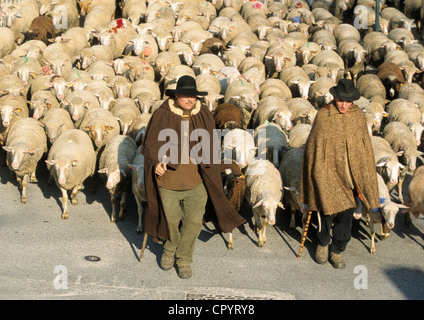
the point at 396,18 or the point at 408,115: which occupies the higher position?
the point at 396,18

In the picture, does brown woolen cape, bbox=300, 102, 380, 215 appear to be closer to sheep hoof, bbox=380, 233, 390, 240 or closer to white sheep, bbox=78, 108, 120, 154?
sheep hoof, bbox=380, 233, 390, 240

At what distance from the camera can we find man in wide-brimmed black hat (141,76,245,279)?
6641mm

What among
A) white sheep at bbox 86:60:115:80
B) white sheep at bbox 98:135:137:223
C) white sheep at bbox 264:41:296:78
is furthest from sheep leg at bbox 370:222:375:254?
white sheep at bbox 86:60:115:80

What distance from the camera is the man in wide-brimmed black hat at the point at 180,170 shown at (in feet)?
21.8

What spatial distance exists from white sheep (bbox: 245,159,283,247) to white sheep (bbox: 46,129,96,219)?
2604mm

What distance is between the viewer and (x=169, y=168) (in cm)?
671

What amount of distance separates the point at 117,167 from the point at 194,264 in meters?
2.27

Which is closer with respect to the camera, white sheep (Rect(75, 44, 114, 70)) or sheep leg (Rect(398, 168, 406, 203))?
sheep leg (Rect(398, 168, 406, 203))

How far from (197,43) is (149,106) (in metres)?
4.51

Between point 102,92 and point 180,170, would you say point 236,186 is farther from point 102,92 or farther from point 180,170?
point 102,92

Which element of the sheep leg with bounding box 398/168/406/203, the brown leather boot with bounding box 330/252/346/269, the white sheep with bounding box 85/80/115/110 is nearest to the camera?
the brown leather boot with bounding box 330/252/346/269

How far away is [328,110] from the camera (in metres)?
6.98

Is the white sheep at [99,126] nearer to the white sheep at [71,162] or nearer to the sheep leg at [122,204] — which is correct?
the white sheep at [71,162]

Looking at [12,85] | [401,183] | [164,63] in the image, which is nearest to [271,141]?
[401,183]
